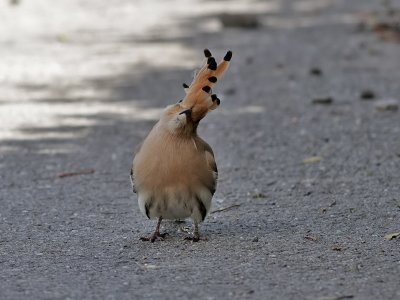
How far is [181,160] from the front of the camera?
234 inches

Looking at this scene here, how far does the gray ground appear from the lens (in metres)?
5.54

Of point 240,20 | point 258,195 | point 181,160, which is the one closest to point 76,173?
point 258,195

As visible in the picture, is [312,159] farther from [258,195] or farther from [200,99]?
[200,99]

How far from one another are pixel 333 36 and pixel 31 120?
5.88 m

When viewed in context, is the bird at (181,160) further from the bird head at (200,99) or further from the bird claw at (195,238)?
the bird claw at (195,238)

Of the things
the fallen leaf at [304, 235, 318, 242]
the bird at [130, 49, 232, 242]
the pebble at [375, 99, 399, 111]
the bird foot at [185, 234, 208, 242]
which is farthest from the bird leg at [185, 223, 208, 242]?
the pebble at [375, 99, 399, 111]

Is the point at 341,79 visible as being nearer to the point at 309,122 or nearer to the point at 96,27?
the point at 309,122

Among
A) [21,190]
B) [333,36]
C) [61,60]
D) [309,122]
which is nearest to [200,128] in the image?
[309,122]

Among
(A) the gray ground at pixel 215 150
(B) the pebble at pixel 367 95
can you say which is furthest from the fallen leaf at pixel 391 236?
(B) the pebble at pixel 367 95

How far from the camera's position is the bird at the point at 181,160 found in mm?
5926

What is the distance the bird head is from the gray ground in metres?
0.77

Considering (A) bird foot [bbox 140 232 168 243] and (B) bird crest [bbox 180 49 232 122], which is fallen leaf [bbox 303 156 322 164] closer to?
(A) bird foot [bbox 140 232 168 243]

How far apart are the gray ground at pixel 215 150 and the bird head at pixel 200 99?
2.51 feet

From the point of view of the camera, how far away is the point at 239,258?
19.1ft
